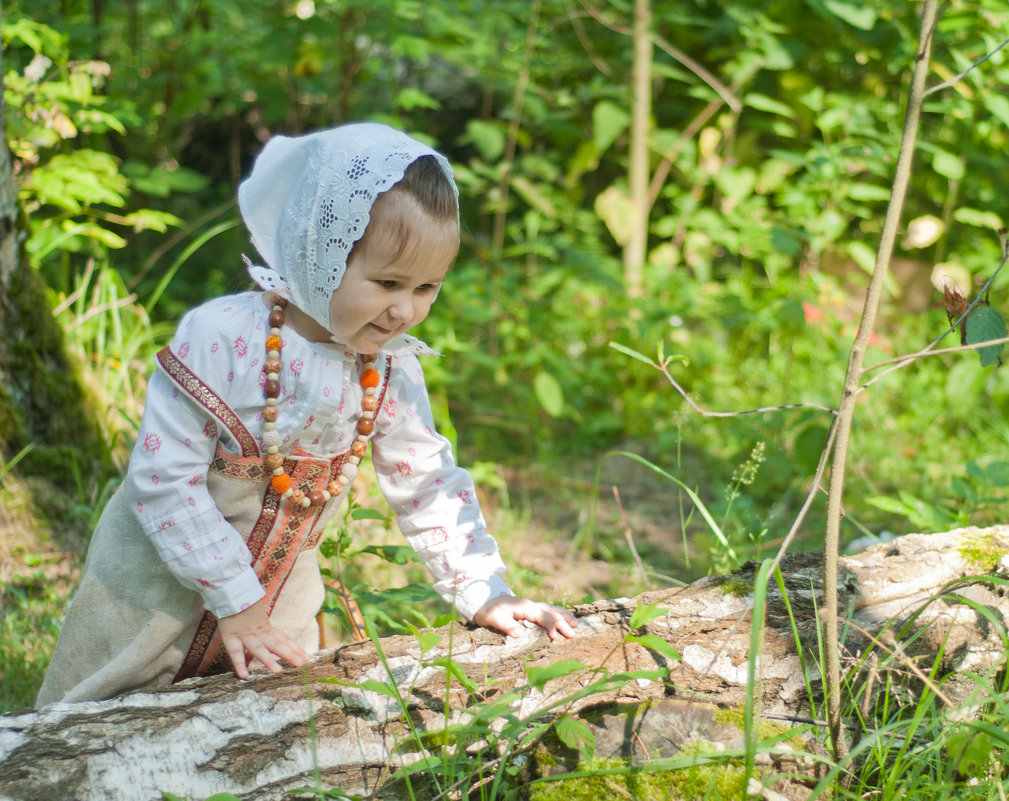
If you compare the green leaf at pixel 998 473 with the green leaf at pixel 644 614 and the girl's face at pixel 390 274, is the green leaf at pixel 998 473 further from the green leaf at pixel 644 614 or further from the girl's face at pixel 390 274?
the girl's face at pixel 390 274

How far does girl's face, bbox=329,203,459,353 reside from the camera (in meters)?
1.34

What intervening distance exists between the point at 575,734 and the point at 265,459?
714 millimetres

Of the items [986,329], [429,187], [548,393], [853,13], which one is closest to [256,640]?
[429,187]

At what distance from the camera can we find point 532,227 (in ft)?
12.6

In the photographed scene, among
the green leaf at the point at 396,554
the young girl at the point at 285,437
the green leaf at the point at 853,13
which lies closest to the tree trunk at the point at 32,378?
the young girl at the point at 285,437

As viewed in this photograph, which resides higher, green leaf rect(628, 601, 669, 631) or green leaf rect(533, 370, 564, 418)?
green leaf rect(628, 601, 669, 631)

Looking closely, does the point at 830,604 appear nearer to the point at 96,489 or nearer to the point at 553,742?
the point at 553,742

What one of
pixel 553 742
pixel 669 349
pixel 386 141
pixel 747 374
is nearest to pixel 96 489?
pixel 386 141

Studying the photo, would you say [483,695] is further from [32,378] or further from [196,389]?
[32,378]

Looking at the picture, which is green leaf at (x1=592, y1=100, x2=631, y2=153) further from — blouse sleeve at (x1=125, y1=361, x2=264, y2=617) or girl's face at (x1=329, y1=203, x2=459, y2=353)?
blouse sleeve at (x1=125, y1=361, x2=264, y2=617)

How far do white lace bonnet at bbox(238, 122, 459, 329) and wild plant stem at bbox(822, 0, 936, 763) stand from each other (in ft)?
2.33

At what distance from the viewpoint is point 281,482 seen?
1.47 m

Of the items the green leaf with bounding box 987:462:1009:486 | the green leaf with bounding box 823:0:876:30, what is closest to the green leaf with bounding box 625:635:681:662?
the green leaf with bounding box 987:462:1009:486

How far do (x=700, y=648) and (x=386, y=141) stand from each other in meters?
0.99
